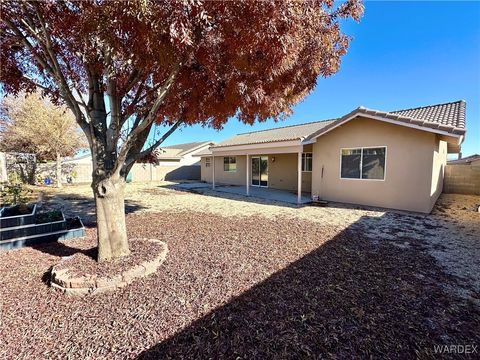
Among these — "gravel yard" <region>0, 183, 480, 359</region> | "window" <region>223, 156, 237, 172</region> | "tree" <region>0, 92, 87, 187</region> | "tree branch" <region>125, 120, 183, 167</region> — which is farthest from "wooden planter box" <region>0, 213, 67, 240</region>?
"window" <region>223, 156, 237, 172</region>

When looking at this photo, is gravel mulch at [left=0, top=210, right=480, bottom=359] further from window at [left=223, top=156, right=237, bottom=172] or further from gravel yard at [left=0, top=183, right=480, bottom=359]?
window at [left=223, top=156, right=237, bottom=172]

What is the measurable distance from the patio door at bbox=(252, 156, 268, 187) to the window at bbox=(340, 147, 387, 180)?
6571 mm

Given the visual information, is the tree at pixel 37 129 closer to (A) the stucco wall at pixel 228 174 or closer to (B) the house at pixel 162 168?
(B) the house at pixel 162 168

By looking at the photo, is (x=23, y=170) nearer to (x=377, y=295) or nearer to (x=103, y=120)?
(x=103, y=120)

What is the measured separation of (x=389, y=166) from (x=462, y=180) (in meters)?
9.34

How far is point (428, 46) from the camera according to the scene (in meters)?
7.86

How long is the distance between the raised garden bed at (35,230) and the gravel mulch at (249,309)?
320 mm

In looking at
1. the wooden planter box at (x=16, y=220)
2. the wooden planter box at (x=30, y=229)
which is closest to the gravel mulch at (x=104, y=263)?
the wooden planter box at (x=30, y=229)

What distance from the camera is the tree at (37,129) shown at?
15.1 m

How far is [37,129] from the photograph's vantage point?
15094mm

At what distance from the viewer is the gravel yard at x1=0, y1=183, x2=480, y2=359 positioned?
228 centimetres

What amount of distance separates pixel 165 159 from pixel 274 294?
2397 cm

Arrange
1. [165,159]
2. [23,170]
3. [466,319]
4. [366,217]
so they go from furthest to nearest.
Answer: [165,159] < [23,170] < [366,217] < [466,319]

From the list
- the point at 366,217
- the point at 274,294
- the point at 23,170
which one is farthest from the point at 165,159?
the point at 274,294
